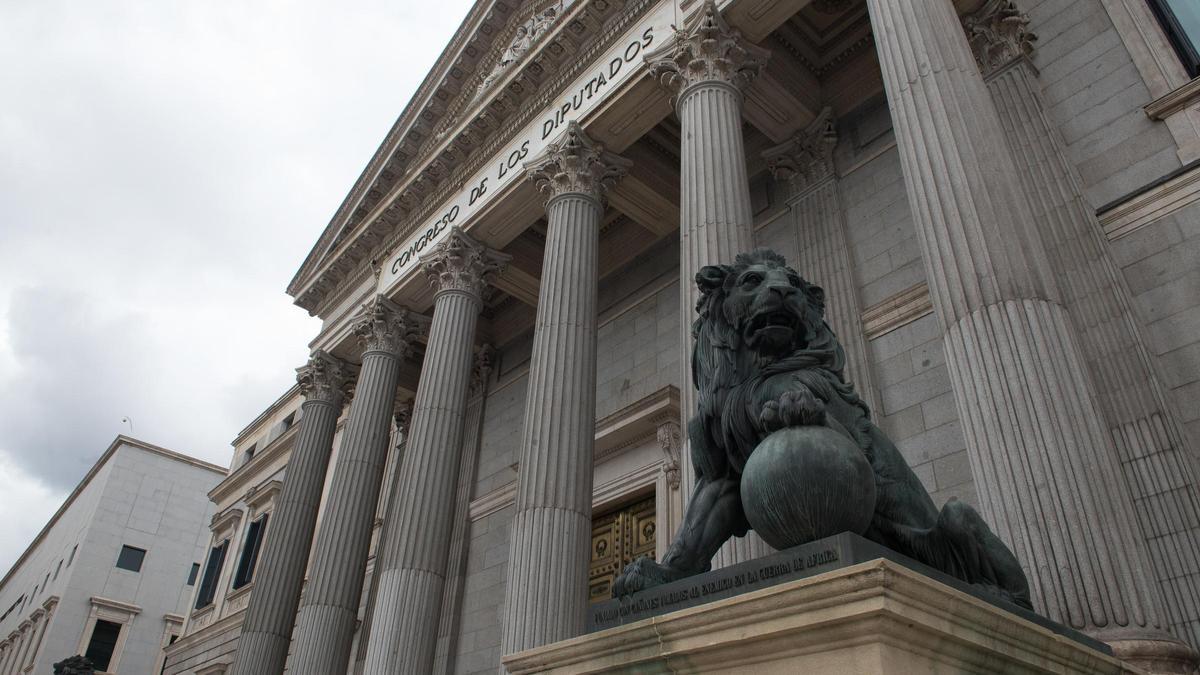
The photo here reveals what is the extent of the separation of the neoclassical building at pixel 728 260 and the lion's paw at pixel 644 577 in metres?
2.91

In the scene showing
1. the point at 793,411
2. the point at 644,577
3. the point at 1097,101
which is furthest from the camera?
the point at 1097,101

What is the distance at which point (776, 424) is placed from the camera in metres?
3.69

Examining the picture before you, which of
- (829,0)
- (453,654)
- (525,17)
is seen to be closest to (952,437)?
(829,0)

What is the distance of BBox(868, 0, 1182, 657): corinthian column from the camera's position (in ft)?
17.1

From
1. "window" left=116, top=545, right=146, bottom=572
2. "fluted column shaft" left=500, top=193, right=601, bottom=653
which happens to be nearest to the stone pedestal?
"fluted column shaft" left=500, top=193, right=601, bottom=653

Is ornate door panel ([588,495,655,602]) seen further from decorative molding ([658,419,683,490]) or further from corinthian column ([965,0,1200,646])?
corinthian column ([965,0,1200,646])

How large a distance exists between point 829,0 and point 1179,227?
6749 millimetres

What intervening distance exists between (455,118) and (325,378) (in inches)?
278

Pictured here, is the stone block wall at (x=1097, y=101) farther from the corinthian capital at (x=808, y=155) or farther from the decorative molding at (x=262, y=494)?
the decorative molding at (x=262, y=494)

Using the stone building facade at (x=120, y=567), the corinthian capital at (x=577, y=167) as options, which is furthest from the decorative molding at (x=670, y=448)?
the stone building facade at (x=120, y=567)

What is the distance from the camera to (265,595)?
16469 mm

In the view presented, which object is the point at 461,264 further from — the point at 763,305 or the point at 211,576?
the point at 211,576

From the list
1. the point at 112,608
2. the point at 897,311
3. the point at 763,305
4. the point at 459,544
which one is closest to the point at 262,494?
the point at 459,544

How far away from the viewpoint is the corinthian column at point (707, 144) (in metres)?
9.84
